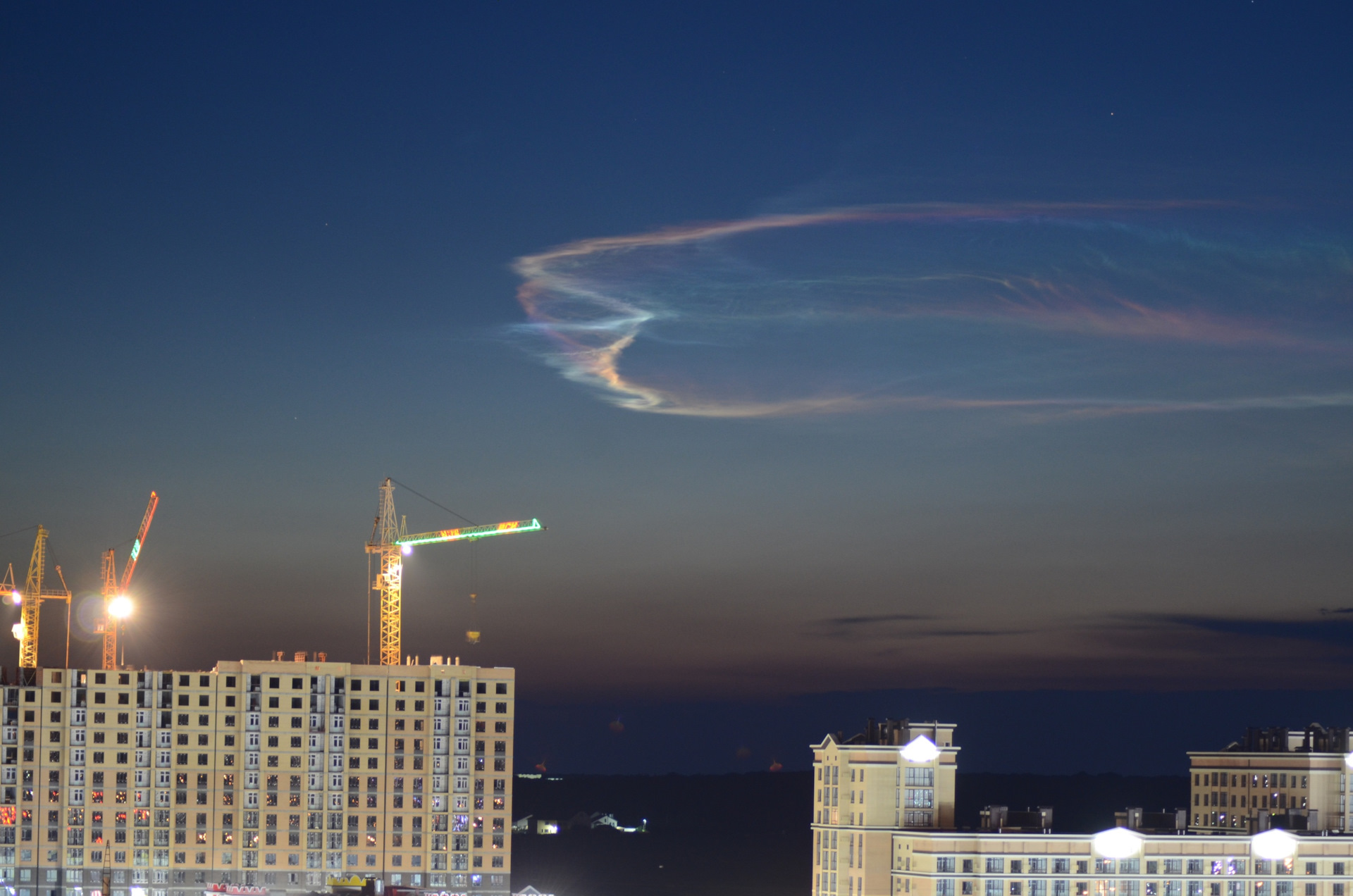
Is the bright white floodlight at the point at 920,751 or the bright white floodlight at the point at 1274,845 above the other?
the bright white floodlight at the point at 920,751

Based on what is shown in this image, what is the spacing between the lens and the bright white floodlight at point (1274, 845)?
13275cm

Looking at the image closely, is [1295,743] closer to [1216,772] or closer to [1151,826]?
[1216,772]

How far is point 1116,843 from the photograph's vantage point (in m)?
130

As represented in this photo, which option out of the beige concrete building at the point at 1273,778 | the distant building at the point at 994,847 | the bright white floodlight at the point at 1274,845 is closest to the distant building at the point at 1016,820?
the distant building at the point at 994,847

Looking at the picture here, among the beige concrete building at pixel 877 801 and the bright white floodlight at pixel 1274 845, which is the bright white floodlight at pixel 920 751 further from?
the bright white floodlight at pixel 1274 845

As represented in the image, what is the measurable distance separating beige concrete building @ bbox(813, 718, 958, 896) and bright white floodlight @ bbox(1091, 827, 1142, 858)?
11.5 meters

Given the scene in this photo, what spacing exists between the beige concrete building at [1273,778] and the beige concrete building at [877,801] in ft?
114

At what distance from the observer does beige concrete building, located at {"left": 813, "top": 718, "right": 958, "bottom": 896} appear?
134000 mm

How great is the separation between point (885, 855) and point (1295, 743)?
56.9m

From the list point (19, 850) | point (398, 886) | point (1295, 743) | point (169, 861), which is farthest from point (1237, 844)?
point (19, 850)

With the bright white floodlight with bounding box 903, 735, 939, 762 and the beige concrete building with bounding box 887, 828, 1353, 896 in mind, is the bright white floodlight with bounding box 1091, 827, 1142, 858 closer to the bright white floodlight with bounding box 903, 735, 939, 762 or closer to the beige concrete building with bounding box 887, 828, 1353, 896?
the beige concrete building with bounding box 887, 828, 1353, 896

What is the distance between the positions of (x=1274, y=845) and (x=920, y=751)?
86.0 ft

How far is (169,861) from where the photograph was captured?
199750mm

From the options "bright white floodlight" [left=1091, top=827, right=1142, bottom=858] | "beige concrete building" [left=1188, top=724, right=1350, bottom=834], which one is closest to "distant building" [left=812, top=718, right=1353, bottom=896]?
"bright white floodlight" [left=1091, top=827, right=1142, bottom=858]
